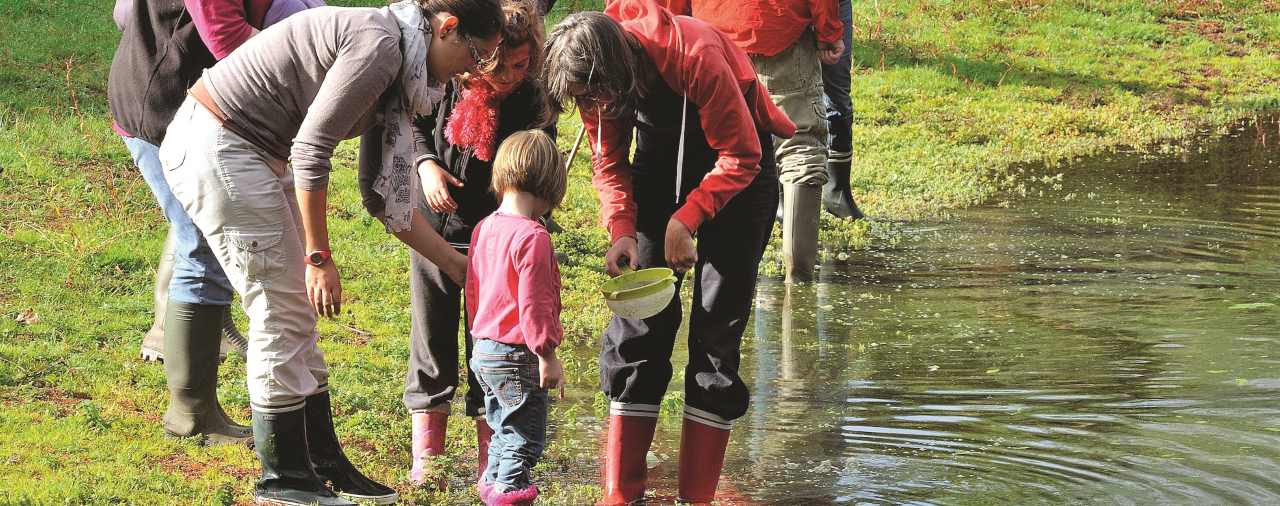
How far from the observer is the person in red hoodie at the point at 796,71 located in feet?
21.5

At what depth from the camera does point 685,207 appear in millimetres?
3812

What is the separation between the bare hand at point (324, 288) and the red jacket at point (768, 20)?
10.4 ft

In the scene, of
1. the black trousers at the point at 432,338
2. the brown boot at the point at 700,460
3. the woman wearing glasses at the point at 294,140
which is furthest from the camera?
the black trousers at the point at 432,338

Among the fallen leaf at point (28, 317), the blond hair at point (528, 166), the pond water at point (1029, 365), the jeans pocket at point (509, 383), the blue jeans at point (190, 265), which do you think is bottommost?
the pond water at point (1029, 365)

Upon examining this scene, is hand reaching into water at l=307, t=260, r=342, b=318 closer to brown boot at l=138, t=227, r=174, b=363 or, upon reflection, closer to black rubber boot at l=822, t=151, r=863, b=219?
brown boot at l=138, t=227, r=174, b=363

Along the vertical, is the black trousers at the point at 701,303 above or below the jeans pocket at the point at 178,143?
below

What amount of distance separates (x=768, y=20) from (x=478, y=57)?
3.02 metres

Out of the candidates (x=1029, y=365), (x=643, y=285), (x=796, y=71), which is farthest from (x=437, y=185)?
(x=796, y=71)

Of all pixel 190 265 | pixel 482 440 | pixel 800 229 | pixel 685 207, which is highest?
pixel 685 207

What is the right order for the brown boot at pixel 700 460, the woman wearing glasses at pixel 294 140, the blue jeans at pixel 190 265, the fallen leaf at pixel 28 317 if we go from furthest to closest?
the fallen leaf at pixel 28 317 < the blue jeans at pixel 190 265 < the brown boot at pixel 700 460 < the woman wearing glasses at pixel 294 140

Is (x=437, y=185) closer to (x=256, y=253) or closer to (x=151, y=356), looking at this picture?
(x=256, y=253)

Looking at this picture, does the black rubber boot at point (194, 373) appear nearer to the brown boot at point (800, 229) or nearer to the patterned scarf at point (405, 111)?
the patterned scarf at point (405, 111)

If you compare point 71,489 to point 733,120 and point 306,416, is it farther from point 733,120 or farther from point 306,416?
point 733,120

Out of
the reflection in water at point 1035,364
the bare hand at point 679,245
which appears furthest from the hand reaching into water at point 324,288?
the reflection in water at point 1035,364
